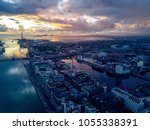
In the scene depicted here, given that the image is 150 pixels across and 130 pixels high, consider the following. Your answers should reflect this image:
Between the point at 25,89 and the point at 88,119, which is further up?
the point at 88,119

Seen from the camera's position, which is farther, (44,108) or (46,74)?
(46,74)

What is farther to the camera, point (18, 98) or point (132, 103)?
point (18, 98)

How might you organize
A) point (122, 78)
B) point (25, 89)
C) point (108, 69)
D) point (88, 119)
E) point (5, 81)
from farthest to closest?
point (108, 69) < point (122, 78) < point (5, 81) < point (25, 89) < point (88, 119)

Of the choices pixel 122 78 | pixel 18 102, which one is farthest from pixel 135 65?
A: pixel 18 102

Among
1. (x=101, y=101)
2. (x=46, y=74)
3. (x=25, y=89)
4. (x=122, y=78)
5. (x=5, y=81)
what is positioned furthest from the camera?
(x=122, y=78)

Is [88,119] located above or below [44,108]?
above

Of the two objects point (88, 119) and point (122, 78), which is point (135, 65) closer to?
point (122, 78)

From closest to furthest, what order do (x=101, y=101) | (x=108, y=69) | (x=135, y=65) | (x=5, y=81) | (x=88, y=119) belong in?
1. (x=88, y=119)
2. (x=101, y=101)
3. (x=5, y=81)
4. (x=108, y=69)
5. (x=135, y=65)

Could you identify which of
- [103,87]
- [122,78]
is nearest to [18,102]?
[103,87]

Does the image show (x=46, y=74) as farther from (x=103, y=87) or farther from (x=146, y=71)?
(x=146, y=71)
